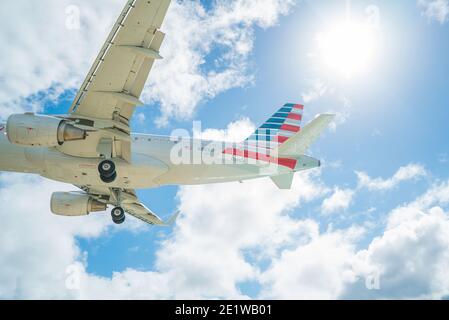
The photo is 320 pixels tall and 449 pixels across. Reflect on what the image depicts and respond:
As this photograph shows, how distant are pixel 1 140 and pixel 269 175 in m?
15.9

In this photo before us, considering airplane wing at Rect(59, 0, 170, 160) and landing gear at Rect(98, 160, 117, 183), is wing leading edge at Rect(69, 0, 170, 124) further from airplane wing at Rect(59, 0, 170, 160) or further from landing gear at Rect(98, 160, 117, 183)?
landing gear at Rect(98, 160, 117, 183)

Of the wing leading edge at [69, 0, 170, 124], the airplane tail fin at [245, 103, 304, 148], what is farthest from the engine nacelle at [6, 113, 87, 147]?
the airplane tail fin at [245, 103, 304, 148]

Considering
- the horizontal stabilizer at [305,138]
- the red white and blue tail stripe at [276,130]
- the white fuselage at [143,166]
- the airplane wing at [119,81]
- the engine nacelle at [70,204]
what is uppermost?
the red white and blue tail stripe at [276,130]

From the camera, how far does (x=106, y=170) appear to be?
80.1ft

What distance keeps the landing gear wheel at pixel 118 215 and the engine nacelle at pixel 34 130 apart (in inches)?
323

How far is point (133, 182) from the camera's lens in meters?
27.0

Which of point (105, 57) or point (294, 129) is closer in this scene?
point (105, 57)

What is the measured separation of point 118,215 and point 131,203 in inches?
147

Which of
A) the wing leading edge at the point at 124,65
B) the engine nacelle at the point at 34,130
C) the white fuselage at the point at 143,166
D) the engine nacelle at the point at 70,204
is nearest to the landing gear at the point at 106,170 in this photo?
the white fuselage at the point at 143,166

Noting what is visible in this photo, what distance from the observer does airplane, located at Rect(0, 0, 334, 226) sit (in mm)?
19781

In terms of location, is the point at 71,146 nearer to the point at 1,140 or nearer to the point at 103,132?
the point at 103,132

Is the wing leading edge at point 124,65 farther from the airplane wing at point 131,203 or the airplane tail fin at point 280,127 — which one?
the airplane tail fin at point 280,127

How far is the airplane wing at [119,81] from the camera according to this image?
60.7ft

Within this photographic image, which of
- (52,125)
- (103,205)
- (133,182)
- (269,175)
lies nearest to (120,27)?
(52,125)
